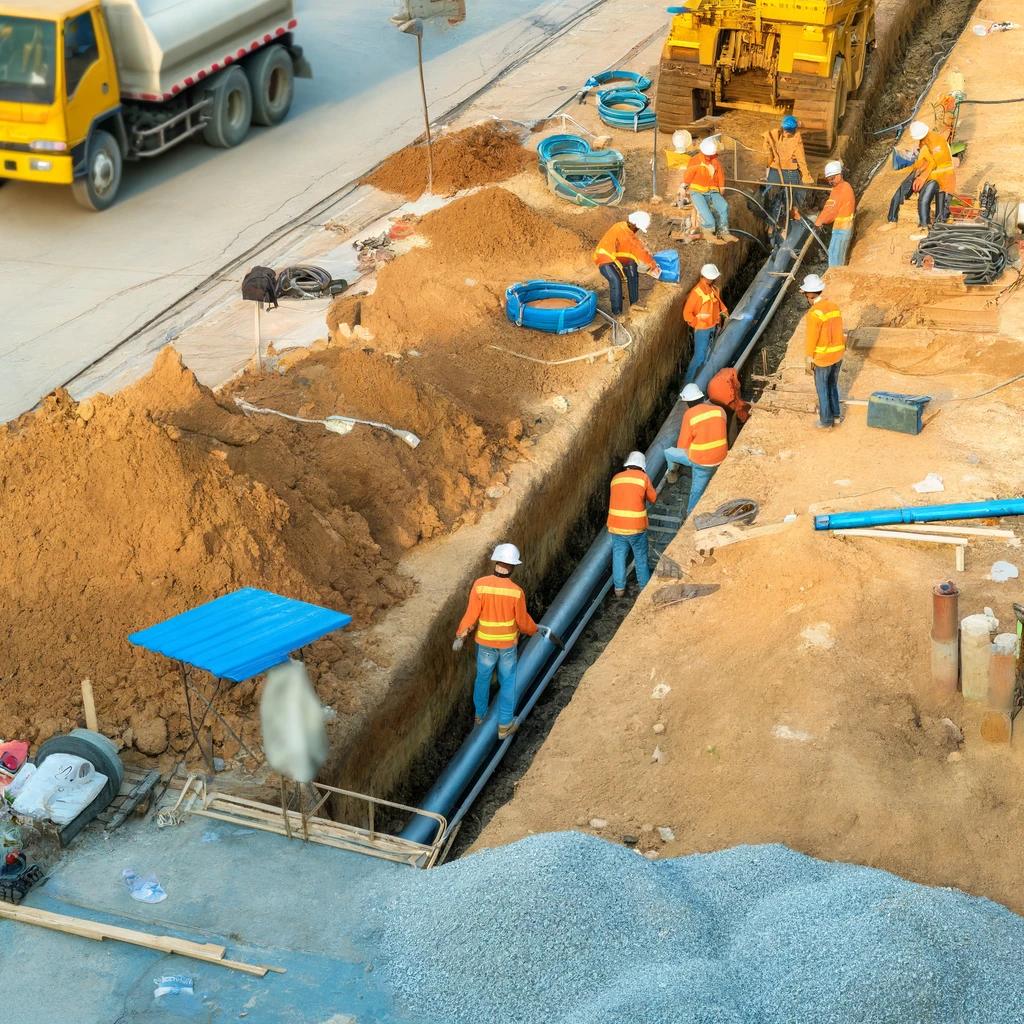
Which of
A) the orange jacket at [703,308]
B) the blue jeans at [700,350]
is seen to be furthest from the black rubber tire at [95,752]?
the blue jeans at [700,350]

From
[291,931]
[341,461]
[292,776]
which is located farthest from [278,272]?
[291,931]

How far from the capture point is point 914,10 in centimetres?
2841

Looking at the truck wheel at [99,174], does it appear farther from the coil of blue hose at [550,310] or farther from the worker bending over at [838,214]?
the worker bending over at [838,214]

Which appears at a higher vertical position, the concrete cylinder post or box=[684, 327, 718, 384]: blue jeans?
the concrete cylinder post

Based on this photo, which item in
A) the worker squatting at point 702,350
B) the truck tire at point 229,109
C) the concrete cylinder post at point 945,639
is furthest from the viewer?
the truck tire at point 229,109

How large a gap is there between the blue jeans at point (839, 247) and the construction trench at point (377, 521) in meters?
2.54

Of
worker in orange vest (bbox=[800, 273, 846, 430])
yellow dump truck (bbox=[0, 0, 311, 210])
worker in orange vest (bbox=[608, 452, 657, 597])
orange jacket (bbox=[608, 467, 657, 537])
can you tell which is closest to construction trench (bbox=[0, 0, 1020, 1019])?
worker in orange vest (bbox=[608, 452, 657, 597])

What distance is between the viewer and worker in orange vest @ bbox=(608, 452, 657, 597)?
13570 millimetres

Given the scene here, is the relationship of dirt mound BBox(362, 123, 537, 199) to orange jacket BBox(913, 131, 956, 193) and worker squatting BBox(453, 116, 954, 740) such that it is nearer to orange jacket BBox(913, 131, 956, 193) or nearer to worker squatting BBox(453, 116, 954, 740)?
worker squatting BBox(453, 116, 954, 740)

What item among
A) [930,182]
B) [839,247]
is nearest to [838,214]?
[839,247]

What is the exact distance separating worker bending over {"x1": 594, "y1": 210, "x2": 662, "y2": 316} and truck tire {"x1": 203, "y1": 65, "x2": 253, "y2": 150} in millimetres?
7176

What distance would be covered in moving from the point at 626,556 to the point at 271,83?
11.7 m

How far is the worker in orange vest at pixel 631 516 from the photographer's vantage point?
1357 centimetres

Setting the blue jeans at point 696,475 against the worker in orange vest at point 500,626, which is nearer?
the worker in orange vest at point 500,626
